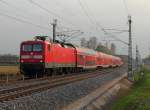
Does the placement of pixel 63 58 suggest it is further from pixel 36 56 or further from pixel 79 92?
pixel 79 92

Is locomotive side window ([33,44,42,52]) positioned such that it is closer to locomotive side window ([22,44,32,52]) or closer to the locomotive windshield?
the locomotive windshield

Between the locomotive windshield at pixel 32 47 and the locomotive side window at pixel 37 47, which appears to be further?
the locomotive windshield at pixel 32 47

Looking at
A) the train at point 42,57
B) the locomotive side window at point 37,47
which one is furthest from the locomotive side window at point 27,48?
the locomotive side window at point 37,47

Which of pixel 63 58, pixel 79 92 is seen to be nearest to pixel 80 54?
pixel 63 58

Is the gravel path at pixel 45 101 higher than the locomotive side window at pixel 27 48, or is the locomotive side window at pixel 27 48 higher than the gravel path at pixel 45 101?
the locomotive side window at pixel 27 48

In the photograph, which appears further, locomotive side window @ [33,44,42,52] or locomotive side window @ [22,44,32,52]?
locomotive side window @ [22,44,32,52]

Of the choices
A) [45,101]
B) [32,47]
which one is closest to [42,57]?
[32,47]

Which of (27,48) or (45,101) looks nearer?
(45,101)

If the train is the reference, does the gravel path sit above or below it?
below

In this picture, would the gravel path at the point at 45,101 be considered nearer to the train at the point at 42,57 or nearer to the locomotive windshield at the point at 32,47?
the train at the point at 42,57

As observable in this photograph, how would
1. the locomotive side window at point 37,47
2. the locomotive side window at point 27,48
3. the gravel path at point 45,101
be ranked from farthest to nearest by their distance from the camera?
1. the locomotive side window at point 27,48
2. the locomotive side window at point 37,47
3. the gravel path at point 45,101

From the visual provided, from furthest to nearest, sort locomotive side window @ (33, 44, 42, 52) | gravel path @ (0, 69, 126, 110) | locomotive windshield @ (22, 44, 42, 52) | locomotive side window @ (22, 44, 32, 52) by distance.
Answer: locomotive side window @ (22, 44, 32, 52) < locomotive windshield @ (22, 44, 42, 52) < locomotive side window @ (33, 44, 42, 52) < gravel path @ (0, 69, 126, 110)

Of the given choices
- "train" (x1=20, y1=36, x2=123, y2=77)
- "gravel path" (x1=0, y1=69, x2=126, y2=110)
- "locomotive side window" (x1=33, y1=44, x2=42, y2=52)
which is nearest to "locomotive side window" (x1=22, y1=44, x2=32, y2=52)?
"train" (x1=20, y1=36, x2=123, y2=77)

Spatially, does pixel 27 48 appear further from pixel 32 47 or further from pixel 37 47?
pixel 37 47
